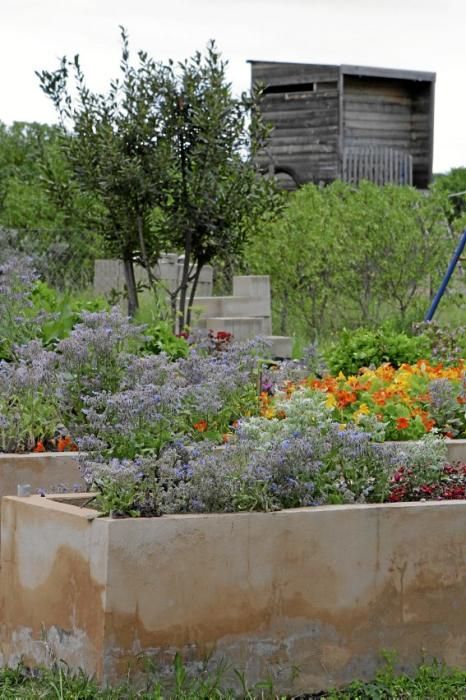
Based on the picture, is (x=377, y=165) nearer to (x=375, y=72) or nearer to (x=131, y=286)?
(x=375, y=72)

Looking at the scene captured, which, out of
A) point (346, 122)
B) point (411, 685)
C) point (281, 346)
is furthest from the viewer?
point (346, 122)

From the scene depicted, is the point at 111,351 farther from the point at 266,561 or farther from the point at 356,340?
the point at 356,340

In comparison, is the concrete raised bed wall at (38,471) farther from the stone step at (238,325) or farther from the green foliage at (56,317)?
the stone step at (238,325)

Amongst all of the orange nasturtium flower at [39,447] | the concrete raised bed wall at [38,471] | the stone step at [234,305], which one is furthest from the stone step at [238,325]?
the concrete raised bed wall at [38,471]

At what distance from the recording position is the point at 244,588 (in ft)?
16.6

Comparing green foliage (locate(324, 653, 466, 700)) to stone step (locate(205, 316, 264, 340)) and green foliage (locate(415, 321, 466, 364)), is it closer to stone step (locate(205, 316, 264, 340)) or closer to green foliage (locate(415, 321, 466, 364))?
green foliage (locate(415, 321, 466, 364))

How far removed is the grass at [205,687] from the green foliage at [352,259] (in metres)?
12.4

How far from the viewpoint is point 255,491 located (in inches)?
207

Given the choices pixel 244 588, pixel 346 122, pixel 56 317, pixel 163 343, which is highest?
pixel 346 122

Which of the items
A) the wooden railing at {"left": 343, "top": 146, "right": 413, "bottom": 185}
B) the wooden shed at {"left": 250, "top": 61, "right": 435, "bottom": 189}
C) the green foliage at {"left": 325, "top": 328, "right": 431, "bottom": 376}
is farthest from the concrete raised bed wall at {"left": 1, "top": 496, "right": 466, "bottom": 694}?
the wooden railing at {"left": 343, "top": 146, "right": 413, "bottom": 185}

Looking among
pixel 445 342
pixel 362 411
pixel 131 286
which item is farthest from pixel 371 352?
pixel 131 286

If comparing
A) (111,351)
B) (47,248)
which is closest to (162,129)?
(111,351)

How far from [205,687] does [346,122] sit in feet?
82.6

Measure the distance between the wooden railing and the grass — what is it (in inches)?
951
